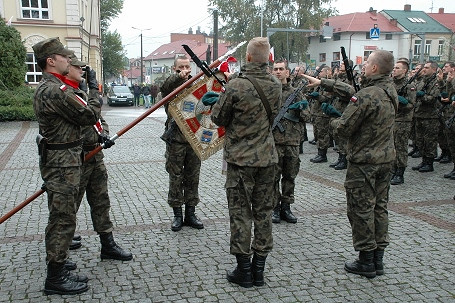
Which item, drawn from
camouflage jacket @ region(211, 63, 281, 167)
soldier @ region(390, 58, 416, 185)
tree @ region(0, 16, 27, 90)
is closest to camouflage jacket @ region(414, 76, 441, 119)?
soldier @ region(390, 58, 416, 185)

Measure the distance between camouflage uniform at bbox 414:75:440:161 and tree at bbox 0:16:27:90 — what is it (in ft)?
59.2

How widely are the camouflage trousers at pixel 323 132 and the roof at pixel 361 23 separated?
5111 cm

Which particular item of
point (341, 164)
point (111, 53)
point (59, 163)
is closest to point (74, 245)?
point (59, 163)

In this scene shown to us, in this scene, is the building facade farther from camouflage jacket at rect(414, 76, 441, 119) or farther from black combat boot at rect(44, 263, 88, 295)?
black combat boot at rect(44, 263, 88, 295)

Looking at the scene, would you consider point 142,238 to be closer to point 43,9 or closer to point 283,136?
point 283,136

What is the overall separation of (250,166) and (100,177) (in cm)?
165

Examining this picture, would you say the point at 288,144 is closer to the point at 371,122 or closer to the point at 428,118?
the point at 371,122

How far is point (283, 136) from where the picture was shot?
5.79m

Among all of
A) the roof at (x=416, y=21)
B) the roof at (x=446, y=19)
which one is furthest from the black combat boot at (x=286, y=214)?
the roof at (x=446, y=19)

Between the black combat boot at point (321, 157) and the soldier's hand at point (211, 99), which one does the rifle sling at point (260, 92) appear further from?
the black combat boot at point (321, 157)

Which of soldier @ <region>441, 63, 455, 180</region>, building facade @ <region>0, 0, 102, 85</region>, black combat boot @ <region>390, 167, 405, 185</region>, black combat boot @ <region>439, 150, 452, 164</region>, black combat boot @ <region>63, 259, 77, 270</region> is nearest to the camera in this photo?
black combat boot @ <region>63, 259, 77, 270</region>

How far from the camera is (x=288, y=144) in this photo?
582 centimetres

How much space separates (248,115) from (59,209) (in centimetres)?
185

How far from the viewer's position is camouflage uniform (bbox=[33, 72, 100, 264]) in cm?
388
